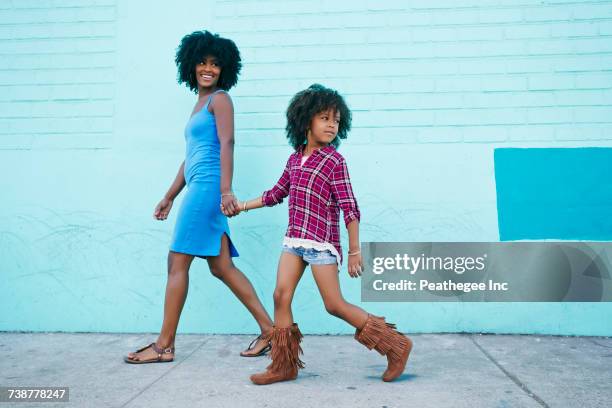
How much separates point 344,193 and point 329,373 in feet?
3.36

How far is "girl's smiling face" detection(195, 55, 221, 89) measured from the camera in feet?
11.1

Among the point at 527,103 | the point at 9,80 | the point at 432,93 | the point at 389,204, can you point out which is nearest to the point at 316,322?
the point at 389,204

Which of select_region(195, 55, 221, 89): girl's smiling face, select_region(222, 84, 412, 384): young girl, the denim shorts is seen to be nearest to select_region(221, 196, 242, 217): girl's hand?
select_region(222, 84, 412, 384): young girl

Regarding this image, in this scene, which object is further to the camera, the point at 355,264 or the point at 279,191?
the point at 279,191

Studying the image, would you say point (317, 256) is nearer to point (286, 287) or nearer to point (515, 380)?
point (286, 287)

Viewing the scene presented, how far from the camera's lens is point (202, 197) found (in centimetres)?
321

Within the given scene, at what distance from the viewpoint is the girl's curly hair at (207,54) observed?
3.40 meters

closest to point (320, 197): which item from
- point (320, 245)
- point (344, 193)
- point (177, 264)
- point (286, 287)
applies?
point (344, 193)

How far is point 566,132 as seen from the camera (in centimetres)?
381

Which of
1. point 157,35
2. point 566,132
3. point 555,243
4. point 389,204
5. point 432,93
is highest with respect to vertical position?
point 157,35

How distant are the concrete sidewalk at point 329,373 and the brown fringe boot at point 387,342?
85mm

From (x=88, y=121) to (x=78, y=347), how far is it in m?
1.66

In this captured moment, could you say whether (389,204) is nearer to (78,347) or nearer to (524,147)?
(524,147)

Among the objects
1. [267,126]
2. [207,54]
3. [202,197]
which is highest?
[207,54]
